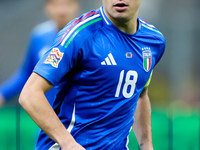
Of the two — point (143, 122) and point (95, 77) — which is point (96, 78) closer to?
point (95, 77)

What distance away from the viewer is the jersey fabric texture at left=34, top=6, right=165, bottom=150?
2.18 m

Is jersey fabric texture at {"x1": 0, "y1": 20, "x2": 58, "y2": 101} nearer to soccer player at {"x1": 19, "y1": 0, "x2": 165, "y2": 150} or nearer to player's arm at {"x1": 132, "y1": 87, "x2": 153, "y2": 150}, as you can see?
player's arm at {"x1": 132, "y1": 87, "x2": 153, "y2": 150}

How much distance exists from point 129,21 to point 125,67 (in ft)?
0.84

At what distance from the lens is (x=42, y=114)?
6.75 feet

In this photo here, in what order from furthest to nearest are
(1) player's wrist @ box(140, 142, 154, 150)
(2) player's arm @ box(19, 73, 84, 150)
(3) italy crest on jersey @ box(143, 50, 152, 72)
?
1. (1) player's wrist @ box(140, 142, 154, 150)
2. (3) italy crest on jersey @ box(143, 50, 152, 72)
3. (2) player's arm @ box(19, 73, 84, 150)

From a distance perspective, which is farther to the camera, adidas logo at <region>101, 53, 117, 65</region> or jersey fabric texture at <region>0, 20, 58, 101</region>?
jersey fabric texture at <region>0, 20, 58, 101</region>

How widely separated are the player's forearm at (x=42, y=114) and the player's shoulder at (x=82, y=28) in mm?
288

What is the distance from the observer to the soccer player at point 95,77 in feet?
6.94

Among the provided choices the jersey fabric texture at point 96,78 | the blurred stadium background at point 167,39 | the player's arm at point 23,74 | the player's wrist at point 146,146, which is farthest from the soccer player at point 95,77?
the blurred stadium background at point 167,39

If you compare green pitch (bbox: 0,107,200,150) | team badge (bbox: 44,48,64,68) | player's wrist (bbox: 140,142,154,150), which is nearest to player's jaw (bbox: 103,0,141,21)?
team badge (bbox: 44,48,64,68)

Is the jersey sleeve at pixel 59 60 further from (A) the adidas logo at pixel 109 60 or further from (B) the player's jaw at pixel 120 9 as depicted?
(B) the player's jaw at pixel 120 9

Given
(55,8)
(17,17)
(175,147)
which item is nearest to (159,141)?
(175,147)

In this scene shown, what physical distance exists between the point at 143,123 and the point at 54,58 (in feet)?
3.19

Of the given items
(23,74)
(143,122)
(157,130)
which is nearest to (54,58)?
(143,122)
